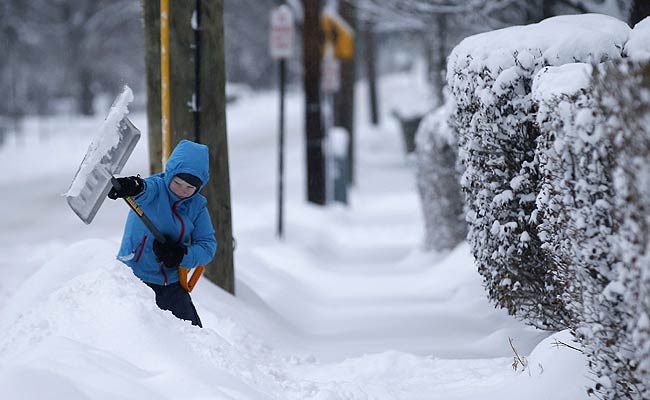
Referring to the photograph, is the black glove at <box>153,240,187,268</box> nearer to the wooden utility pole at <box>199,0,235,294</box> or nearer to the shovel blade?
the shovel blade

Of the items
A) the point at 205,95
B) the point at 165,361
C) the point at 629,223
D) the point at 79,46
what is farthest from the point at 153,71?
the point at 79,46

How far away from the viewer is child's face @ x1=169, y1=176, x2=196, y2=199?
5.05 meters

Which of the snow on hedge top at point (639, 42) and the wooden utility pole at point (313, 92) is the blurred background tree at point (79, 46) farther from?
the snow on hedge top at point (639, 42)

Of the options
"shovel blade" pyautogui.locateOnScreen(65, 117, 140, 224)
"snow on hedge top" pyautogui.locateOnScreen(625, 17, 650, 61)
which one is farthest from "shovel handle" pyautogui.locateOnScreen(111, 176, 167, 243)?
"snow on hedge top" pyautogui.locateOnScreen(625, 17, 650, 61)

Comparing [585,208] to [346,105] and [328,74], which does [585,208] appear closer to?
[328,74]

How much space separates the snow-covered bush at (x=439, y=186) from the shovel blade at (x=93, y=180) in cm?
494

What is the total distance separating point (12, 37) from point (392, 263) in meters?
26.7

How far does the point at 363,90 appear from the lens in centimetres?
6831

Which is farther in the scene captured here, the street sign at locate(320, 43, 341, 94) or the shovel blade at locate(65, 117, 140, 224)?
the street sign at locate(320, 43, 341, 94)

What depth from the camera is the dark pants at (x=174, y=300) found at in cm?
534

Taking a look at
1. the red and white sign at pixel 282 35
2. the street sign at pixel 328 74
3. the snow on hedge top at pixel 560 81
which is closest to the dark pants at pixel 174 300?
the snow on hedge top at pixel 560 81

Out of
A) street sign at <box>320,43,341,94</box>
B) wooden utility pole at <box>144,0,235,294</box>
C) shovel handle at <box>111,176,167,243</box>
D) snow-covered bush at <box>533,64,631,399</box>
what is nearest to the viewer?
snow-covered bush at <box>533,64,631,399</box>

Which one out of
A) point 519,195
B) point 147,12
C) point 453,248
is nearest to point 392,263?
point 453,248

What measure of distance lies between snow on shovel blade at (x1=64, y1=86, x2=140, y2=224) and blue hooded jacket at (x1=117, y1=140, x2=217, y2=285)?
244 mm
